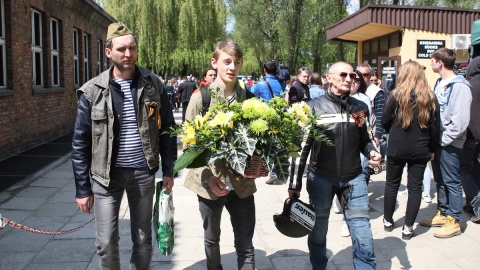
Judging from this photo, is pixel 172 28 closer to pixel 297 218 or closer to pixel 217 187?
pixel 297 218

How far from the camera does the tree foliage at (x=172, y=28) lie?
27891 millimetres

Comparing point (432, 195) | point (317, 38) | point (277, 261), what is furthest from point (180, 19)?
point (277, 261)

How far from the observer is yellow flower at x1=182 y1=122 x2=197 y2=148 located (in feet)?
9.94

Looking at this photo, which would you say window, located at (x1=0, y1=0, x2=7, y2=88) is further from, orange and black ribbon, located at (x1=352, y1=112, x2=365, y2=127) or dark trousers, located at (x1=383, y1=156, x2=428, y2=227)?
orange and black ribbon, located at (x1=352, y1=112, x2=365, y2=127)

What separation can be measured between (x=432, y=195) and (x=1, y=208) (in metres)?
6.16

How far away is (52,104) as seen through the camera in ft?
43.4

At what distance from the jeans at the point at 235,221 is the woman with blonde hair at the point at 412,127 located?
227 centimetres

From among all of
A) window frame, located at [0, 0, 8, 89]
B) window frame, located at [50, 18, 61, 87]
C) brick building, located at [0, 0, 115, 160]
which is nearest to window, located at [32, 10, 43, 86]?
brick building, located at [0, 0, 115, 160]

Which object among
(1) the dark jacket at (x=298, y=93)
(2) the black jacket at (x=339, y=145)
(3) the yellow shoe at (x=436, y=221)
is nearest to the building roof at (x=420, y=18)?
(1) the dark jacket at (x=298, y=93)

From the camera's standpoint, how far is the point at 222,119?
2.96m

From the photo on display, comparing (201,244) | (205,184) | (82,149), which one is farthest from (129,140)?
(201,244)

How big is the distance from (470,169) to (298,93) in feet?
9.72

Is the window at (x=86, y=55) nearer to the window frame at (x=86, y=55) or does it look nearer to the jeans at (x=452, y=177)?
the window frame at (x=86, y=55)

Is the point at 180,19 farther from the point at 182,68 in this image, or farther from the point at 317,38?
the point at 317,38
